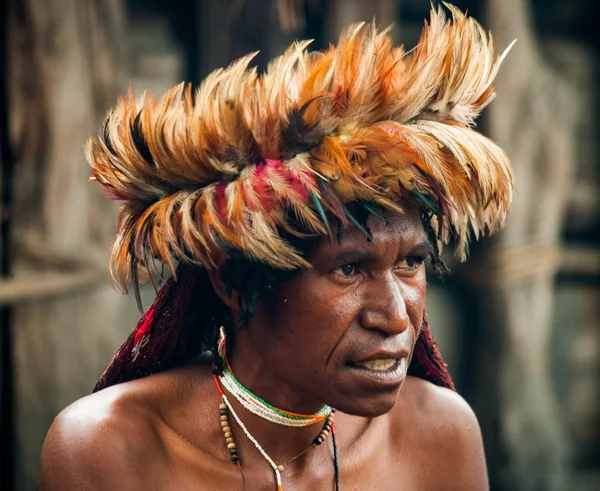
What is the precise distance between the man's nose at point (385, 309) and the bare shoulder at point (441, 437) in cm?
58

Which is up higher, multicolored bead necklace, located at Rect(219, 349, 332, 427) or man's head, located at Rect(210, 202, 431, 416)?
man's head, located at Rect(210, 202, 431, 416)

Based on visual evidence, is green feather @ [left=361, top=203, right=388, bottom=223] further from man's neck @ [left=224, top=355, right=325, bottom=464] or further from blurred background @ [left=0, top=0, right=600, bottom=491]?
blurred background @ [left=0, top=0, right=600, bottom=491]

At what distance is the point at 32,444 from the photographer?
157 inches

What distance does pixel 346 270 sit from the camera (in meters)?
2.01

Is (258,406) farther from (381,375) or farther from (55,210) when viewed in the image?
(55,210)

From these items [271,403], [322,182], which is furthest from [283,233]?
[271,403]

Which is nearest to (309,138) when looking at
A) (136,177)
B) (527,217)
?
(136,177)

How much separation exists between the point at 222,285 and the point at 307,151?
0.40m

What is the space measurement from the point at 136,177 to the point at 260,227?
0.37 metres

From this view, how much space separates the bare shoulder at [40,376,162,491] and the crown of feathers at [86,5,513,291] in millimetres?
332

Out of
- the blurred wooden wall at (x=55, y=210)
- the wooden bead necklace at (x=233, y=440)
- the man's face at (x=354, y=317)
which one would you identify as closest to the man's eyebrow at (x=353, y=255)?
the man's face at (x=354, y=317)

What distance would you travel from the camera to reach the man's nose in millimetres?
1976

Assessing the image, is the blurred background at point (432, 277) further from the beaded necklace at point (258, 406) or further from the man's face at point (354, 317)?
the man's face at point (354, 317)

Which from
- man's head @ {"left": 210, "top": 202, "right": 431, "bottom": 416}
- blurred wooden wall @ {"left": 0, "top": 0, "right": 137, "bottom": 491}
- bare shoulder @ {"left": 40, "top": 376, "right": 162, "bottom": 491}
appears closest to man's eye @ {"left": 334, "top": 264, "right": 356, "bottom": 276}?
man's head @ {"left": 210, "top": 202, "right": 431, "bottom": 416}
